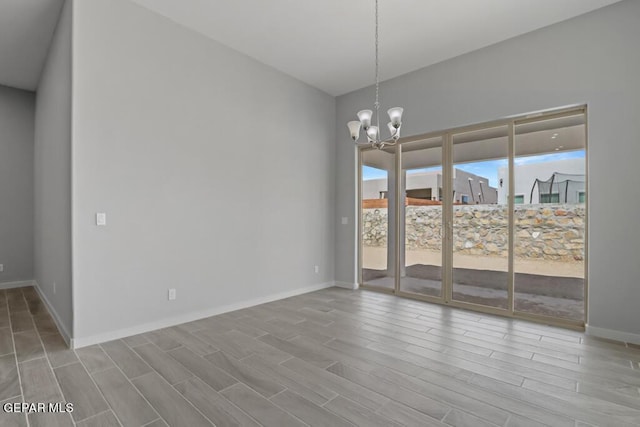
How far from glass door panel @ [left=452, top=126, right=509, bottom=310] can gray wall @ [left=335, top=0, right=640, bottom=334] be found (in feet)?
1.37

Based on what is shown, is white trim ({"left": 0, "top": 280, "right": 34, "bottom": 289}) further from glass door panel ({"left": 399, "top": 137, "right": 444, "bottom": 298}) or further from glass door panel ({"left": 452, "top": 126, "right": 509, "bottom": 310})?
glass door panel ({"left": 452, "top": 126, "right": 509, "bottom": 310})

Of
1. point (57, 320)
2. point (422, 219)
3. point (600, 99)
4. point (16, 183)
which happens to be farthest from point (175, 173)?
point (600, 99)

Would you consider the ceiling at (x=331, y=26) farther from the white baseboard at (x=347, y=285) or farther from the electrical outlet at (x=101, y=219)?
the white baseboard at (x=347, y=285)

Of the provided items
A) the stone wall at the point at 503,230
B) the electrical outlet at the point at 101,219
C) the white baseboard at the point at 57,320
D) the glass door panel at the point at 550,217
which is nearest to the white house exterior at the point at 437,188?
the stone wall at the point at 503,230

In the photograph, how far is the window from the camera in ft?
12.5

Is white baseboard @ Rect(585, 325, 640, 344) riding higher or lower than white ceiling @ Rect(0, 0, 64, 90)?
lower

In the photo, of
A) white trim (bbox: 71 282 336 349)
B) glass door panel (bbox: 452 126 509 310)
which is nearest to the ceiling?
glass door panel (bbox: 452 126 509 310)

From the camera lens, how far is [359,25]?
372 centimetres

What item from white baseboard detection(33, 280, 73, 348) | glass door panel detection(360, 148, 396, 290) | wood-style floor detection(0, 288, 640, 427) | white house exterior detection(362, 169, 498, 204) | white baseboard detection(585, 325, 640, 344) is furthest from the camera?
glass door panel detection(360, 148, 396, 290)

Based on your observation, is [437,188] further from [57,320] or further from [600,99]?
[57,320]

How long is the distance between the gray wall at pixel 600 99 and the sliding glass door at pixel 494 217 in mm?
202

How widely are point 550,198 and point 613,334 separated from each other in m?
1.56

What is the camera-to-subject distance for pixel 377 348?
3051 mm

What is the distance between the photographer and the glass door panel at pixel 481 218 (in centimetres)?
419
